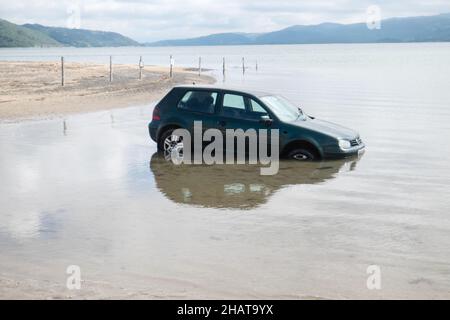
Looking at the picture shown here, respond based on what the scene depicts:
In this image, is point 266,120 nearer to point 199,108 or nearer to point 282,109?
point 282,109

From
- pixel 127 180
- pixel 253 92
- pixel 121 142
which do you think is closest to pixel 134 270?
pixel 127 180

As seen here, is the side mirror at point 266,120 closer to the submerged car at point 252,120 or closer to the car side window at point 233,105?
the submerged car at point 252,120

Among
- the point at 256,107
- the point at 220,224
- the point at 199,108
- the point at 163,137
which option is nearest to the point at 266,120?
the point at 256,107

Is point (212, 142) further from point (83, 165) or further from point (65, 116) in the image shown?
point (65, 116)

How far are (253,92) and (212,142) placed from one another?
153cm

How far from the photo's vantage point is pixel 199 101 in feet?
48.1

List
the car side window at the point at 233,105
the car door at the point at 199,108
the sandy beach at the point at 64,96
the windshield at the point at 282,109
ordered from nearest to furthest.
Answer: the windshield at the point at 282,109, the car side window at the point at 233,105, the car door at the point at 199,108, the sandy beach at the point at 64,96

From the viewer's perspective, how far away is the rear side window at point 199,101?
1450cm

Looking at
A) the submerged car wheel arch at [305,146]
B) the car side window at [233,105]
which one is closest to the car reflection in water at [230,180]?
the submerged car wheel arch at [305,146]

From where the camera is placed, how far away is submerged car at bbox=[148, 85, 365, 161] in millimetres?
13742

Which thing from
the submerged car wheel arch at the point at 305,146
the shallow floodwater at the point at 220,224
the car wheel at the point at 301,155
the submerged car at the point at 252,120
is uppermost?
the submerged car at the point at 252,120

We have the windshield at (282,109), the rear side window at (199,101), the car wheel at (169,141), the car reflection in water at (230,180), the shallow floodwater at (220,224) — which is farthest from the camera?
the car wheel at (169,141)

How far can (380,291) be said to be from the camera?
6500mm
